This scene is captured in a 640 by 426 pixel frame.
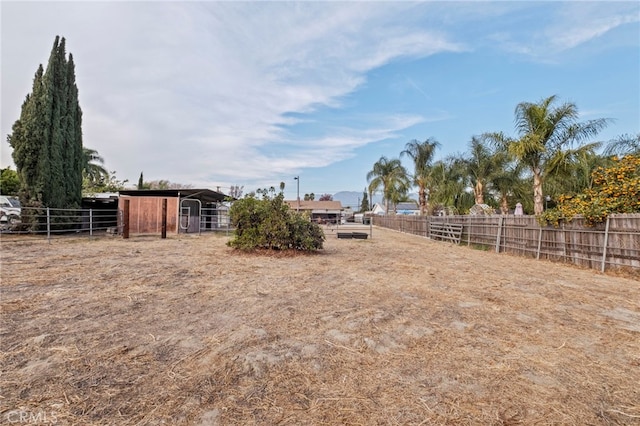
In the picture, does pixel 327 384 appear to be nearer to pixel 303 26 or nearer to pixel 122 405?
pixel 122 405

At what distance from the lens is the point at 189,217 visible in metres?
16.7

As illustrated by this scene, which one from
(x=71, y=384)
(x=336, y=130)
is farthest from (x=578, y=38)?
(x=336, y=130)

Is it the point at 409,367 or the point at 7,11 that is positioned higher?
the point at 7,11

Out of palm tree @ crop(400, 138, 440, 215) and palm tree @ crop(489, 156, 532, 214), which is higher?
palm tree @ crop(400, 138, 440, 215)

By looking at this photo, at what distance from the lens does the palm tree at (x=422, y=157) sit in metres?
25.3

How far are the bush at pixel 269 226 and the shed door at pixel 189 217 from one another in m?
8.80

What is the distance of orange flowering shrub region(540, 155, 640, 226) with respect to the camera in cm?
679

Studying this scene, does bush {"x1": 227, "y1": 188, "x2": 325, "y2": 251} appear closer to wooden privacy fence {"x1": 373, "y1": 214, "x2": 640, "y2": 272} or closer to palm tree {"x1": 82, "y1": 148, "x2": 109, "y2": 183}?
wooden privacy fence {"x1": 373, "y1": 214, "x2": 640, "y2": 272}

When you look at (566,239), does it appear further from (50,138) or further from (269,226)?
(50,138)

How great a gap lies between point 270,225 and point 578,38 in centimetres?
1045

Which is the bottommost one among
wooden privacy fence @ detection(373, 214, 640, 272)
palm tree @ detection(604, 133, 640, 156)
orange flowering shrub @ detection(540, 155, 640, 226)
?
wooden privacy fence @ detection(373, 214, 640, 272)

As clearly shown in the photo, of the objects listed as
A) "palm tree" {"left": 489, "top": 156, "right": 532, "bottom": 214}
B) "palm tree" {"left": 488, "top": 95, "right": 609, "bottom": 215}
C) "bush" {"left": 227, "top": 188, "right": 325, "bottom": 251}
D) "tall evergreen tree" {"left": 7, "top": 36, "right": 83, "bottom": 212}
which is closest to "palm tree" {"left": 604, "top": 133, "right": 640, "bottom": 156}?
"palm tree" {"left": 488, "top": 95, "right": 609, "bottom": 215}

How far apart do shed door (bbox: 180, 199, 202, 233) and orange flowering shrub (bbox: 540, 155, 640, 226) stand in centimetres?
1645

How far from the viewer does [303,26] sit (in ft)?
29.1
